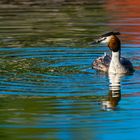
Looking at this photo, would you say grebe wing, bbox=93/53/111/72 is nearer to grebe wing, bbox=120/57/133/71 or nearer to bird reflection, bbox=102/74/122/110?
grebe wing, bbox=120/57/133/71

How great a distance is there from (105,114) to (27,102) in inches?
64.0

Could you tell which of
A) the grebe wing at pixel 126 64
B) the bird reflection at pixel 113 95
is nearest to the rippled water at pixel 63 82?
the bird reflection at pixel 113 95

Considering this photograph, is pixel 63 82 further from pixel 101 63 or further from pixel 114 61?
pixel 101 63

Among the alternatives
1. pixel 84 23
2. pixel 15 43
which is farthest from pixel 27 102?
pixel 84 23

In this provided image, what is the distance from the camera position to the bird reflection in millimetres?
13492

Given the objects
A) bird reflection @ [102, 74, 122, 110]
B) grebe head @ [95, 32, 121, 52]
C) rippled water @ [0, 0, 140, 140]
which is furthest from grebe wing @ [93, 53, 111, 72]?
bird reflection @ [102, 74, 122, 110]

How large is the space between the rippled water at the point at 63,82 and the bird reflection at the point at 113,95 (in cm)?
1

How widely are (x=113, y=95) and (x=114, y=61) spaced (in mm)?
3023

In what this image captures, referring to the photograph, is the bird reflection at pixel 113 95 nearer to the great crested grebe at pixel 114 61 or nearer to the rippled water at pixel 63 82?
the rippled water at pixel 63 82

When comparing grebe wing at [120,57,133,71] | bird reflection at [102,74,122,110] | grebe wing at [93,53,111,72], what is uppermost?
bird reflection at [102,74,122,110]

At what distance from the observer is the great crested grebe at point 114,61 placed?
1703 cm

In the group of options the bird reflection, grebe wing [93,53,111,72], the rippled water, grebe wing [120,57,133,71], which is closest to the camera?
the rippled water

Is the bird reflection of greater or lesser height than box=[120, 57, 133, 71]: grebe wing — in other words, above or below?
above

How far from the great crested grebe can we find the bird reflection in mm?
631
